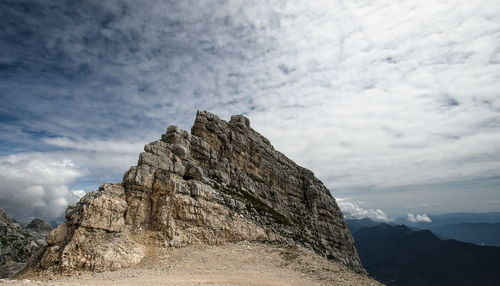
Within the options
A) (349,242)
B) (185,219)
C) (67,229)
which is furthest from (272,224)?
(349,242)

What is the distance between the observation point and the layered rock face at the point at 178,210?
3697 centimetres

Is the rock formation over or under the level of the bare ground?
over

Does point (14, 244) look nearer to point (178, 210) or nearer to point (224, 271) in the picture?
point (178, 210)

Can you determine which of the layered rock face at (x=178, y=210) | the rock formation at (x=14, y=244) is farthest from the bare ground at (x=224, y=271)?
the rock formation at (x=14, y=244)

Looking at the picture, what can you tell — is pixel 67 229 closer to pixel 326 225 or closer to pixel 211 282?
→ pixel 211 282

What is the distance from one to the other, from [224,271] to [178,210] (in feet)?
47.9

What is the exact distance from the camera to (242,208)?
2099 inches

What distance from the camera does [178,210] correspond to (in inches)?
1790

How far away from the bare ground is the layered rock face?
7.62ft

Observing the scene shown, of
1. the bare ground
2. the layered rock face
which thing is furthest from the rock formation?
the bare ground

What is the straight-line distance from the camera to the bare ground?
30.1 metres

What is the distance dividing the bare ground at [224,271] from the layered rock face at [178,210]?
7.62ft

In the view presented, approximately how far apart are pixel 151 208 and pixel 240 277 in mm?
20675

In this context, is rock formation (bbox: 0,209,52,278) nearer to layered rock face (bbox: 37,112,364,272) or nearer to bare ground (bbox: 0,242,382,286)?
layered rock face (bbox: 37,112,364,272)
